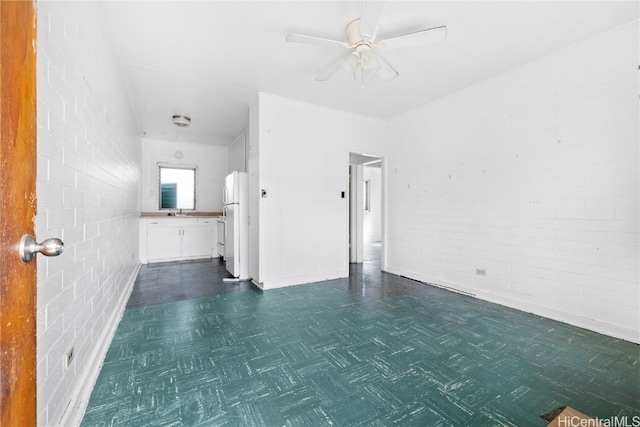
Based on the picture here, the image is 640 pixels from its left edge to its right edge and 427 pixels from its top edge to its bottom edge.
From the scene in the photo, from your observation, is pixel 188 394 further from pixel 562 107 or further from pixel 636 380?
pixel 562 107

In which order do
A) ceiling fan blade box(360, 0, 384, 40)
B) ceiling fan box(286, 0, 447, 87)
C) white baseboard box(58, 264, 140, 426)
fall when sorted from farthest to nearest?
ceiling fan box(286, 0, 447, 87) < ceiling fan blade box(360, 0, 384, 40) < white baseboard box(58, 264, 140, 426)

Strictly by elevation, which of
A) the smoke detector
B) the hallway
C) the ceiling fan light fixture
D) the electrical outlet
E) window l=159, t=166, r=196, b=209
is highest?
the smoke detector

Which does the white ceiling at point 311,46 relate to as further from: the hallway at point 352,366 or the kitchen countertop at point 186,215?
the hallway at point 352,366

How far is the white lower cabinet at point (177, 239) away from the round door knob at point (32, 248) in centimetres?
589

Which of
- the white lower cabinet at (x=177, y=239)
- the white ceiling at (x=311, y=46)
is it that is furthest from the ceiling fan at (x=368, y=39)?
the white lower cabinet at (x=177, y=239)

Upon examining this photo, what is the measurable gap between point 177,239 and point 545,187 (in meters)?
6.52

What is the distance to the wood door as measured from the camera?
622 mm

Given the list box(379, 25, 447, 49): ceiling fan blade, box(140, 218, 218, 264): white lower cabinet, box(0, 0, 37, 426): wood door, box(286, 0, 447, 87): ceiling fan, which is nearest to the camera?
box(0, 0, 37, 426): wood door

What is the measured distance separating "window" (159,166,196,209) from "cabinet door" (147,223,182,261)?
0.79 metres

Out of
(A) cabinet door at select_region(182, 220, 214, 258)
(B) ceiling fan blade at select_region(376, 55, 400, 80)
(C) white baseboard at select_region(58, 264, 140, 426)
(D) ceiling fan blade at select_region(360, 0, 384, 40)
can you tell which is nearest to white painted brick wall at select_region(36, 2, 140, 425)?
(C) white baseboard at select_region(58, 264, 140, 426)

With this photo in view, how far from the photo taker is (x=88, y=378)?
5.74 ft

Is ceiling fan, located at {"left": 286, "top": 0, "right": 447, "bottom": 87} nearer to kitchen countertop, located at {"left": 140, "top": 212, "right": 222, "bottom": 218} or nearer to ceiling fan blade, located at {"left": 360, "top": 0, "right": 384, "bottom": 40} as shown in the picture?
ceiling fan blade, located at {"left": 360, "top": 0, "right": 384, "bottom": 40}

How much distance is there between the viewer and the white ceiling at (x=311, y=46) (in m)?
2.30

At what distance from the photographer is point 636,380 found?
1.86 meters
